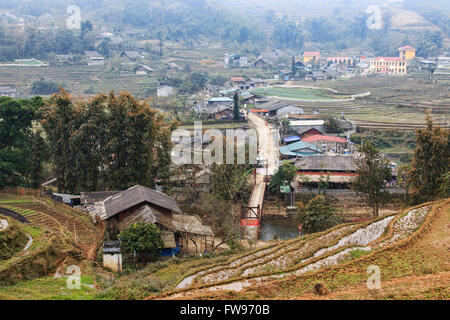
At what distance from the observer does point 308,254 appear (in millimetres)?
9688

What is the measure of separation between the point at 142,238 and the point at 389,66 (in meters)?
52.7

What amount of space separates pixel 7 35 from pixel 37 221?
40.5 meters

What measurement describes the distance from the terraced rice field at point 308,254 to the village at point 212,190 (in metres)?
0.04

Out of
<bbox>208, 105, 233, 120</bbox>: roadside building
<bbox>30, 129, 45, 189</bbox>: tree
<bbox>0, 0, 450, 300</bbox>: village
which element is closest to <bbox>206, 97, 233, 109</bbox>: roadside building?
<bbox>0, 0, 450, 300</bbox>: village

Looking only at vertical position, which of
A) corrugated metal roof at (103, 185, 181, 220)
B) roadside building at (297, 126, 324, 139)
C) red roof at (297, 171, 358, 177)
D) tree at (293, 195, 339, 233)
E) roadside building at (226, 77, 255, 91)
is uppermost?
roadside building at (226, 77, 255, 91)

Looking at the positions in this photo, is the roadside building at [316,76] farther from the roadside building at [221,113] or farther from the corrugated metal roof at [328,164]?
the corrugated metal roof at [328,164]

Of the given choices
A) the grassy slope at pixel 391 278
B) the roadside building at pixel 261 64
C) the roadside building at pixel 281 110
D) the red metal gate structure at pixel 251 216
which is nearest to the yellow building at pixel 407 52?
the roadside building at pixel 261 64

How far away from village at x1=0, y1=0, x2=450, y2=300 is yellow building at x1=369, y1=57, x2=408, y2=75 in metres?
14.8

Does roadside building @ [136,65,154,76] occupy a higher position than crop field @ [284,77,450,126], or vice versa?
roadside building @ [136,65,154,76]

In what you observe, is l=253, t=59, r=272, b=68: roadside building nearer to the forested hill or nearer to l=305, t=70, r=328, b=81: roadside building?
l=305, t=70, r=328, b=81: roadside building

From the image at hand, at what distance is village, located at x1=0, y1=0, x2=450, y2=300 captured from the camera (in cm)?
816

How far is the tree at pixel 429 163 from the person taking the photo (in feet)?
49.4

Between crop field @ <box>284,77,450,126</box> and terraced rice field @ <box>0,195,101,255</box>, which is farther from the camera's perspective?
crop field @ <box>284,77,450,126</box>

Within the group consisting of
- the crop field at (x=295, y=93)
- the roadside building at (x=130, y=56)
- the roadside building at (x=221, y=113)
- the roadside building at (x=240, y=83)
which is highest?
the roadside building at (x=130, y=56)
